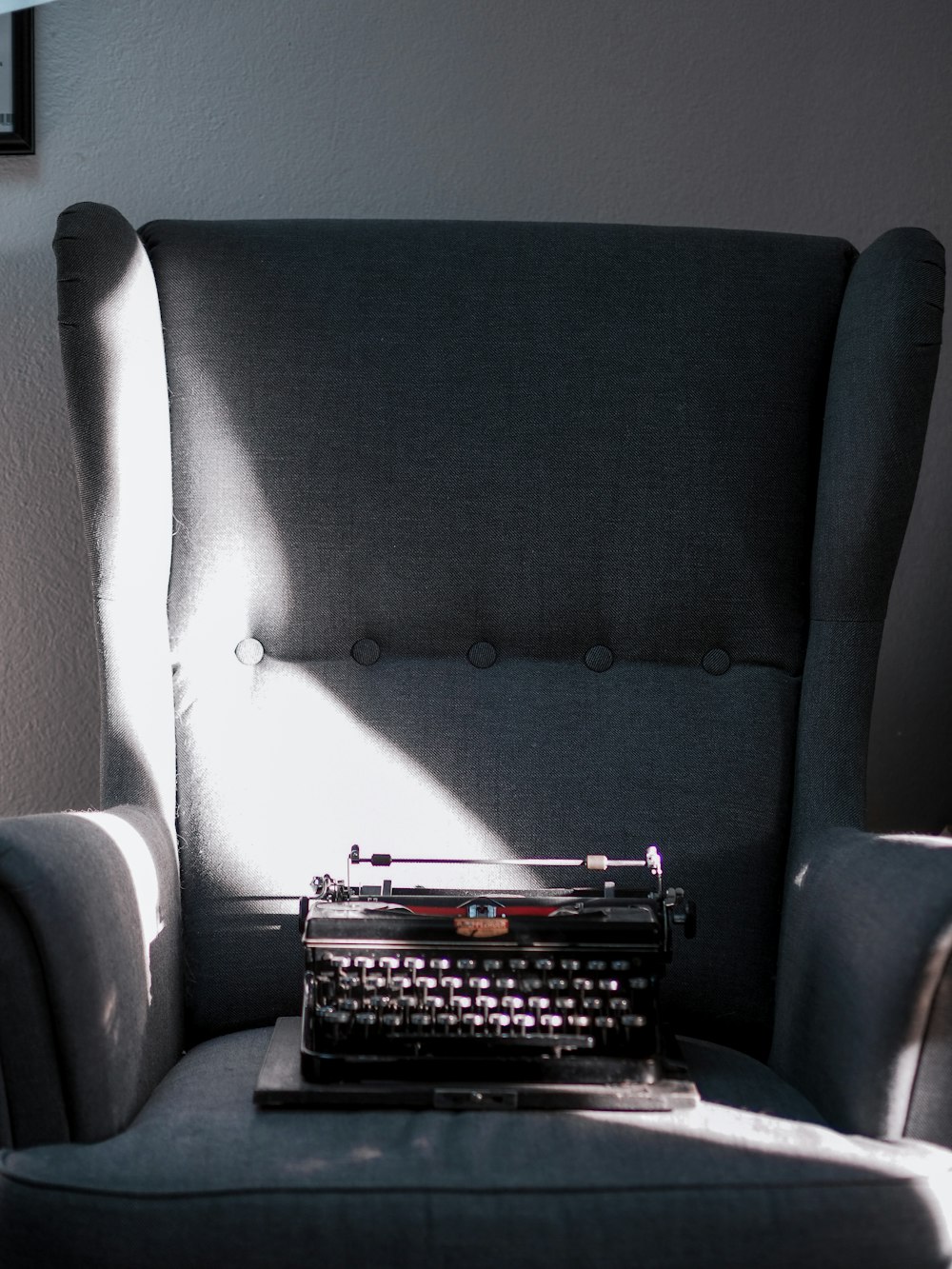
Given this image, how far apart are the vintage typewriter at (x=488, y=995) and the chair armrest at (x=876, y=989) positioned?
15 cm

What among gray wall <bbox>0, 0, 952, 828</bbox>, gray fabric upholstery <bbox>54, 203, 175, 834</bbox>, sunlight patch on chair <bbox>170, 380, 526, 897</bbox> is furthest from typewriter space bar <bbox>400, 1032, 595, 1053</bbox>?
gray wall <bbox>0, 0, 952, 828</bbox>

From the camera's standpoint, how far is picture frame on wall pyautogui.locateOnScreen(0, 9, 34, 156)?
1890mm

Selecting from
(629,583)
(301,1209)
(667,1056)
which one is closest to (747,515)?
(629,583)

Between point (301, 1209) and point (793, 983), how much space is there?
2.12 ft

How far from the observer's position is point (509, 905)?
1347mm

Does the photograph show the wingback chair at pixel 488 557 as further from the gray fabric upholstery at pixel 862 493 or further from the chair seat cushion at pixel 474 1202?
the chair seat cushion at pixel 474 1202

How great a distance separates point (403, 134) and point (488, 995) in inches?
53.1

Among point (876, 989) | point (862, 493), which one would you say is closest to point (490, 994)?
point (876, 989)

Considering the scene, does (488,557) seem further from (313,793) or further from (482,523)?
(313,793)

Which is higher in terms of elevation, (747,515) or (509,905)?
(747,515)

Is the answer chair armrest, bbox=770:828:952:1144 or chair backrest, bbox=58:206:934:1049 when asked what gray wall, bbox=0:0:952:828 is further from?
chair armrest, bbox=770:828:952:1144

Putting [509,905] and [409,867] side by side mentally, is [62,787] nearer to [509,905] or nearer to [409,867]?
[409,867]

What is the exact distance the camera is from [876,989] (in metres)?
1.20

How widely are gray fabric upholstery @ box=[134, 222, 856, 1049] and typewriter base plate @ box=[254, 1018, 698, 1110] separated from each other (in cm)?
41
